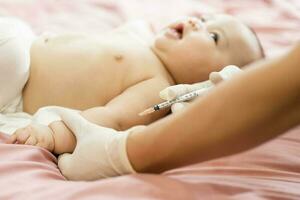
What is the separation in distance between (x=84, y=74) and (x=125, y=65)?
0.10m

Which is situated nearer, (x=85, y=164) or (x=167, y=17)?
(x=85, y=164)

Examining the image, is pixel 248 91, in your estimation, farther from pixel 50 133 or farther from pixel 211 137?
pixel 50 133

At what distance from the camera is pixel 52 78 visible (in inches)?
45.4

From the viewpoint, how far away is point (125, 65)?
47.9 inches

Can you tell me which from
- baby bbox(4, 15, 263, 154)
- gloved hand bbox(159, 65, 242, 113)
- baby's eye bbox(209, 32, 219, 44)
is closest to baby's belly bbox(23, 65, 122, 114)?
baby bbox(4, 15, 263, 154)

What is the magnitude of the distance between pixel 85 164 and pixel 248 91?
1.00ft

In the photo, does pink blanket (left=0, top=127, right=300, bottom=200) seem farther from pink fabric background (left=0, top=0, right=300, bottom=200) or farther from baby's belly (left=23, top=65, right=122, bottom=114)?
baby's belly (left=23, top=65, right=122, bottom=114)

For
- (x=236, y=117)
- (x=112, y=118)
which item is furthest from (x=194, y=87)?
(x=236, y=117)

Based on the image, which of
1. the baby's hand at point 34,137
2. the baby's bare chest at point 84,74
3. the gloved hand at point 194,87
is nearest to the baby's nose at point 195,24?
the baby's bare chest at point 84,74

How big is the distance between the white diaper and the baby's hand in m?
0.08

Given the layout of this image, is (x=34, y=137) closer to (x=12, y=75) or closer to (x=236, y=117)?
(x=12, y=75)

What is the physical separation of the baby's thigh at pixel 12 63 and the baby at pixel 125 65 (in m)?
0.04

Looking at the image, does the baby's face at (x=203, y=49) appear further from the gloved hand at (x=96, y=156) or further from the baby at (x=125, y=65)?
the gloved hand at (x=96, y=156)

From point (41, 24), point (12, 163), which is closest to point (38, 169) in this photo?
point (12, 163)
